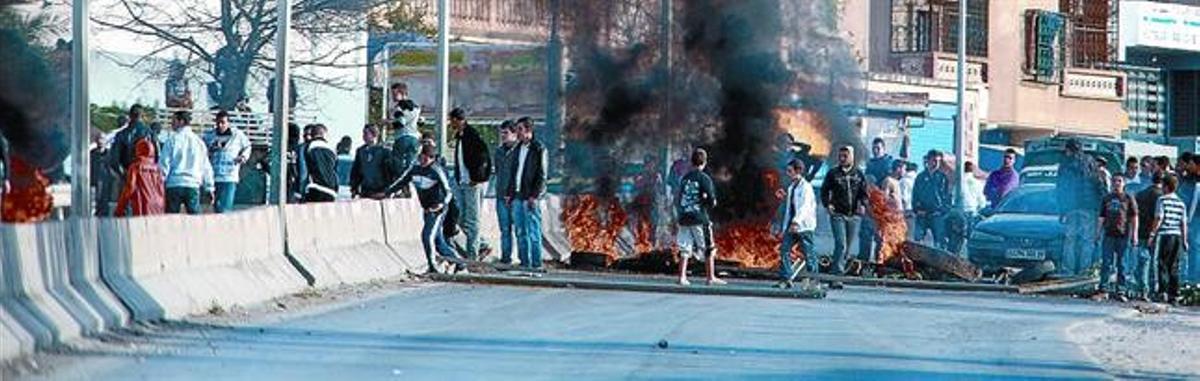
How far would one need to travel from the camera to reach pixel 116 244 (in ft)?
60.4

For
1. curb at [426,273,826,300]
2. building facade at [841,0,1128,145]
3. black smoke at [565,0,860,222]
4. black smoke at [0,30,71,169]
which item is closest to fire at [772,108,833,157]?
black smoke at [565,0,860,222]

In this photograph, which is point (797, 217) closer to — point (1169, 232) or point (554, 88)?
point (1169, 232)

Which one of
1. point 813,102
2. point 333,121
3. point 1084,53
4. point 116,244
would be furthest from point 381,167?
point 1084,53

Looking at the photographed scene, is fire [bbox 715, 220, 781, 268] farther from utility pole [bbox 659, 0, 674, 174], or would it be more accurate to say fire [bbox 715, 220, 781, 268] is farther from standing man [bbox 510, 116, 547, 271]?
standing man [bbox 510, 116, 547, 271]

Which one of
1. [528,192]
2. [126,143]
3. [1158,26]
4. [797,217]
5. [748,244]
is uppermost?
[1158,26]

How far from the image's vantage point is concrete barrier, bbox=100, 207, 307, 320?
18391mm

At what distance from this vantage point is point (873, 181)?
34500 millimetres

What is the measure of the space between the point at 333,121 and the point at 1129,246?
2167cm

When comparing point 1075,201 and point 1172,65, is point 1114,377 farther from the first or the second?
point 1172,65

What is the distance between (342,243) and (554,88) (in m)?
9.14

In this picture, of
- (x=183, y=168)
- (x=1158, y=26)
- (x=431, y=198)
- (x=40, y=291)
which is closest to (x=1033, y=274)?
(x=431, y=198)

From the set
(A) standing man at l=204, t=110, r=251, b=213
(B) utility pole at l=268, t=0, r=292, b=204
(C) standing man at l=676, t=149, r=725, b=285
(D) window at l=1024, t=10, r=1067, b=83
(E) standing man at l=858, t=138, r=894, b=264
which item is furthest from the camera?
(D) window at l=1024, t=10, r=1067, b=83

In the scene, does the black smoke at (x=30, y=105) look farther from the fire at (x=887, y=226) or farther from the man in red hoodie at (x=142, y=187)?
the fire at (x=887, y=226)

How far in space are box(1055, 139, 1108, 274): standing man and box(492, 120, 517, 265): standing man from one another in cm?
682
